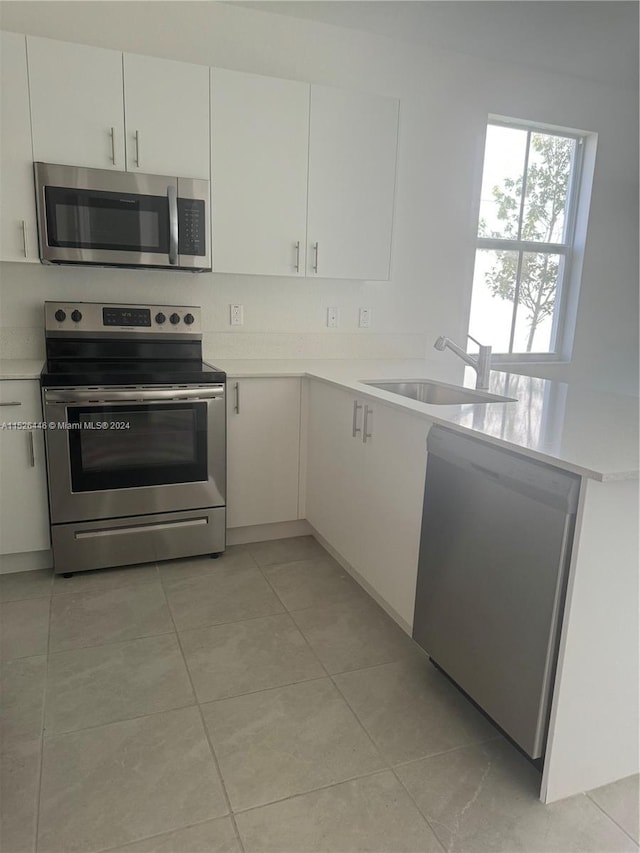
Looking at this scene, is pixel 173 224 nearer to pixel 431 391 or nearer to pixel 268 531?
pixel 431 391

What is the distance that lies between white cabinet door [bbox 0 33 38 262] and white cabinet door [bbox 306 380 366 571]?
1404mm

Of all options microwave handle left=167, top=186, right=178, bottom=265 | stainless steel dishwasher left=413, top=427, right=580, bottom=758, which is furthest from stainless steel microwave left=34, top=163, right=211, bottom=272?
stainless steel dishwasher left=413, top=427, right=580, bottom=758

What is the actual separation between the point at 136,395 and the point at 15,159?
108 centimetres

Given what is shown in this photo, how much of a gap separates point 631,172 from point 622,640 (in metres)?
3.67

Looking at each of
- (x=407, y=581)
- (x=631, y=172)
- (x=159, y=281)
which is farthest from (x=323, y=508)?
(x=631, y=172)

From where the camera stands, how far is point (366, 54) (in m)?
3.19

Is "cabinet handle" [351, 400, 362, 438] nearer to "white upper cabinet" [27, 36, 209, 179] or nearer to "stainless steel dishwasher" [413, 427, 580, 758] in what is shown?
"stainless steel dishwasher" [413, 427, 580, 758]

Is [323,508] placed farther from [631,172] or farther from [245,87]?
[631,172]

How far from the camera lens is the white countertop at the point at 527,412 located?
1.38 m

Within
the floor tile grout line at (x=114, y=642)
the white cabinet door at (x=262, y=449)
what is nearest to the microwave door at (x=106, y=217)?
the white cabinet door at (x=262, y=449)

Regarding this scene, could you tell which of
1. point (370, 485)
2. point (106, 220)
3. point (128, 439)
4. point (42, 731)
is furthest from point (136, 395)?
point (42, 731)

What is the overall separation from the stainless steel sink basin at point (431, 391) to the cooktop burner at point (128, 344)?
77cm

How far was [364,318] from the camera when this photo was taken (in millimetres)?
3469

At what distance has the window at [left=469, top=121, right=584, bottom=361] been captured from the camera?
374 cm
